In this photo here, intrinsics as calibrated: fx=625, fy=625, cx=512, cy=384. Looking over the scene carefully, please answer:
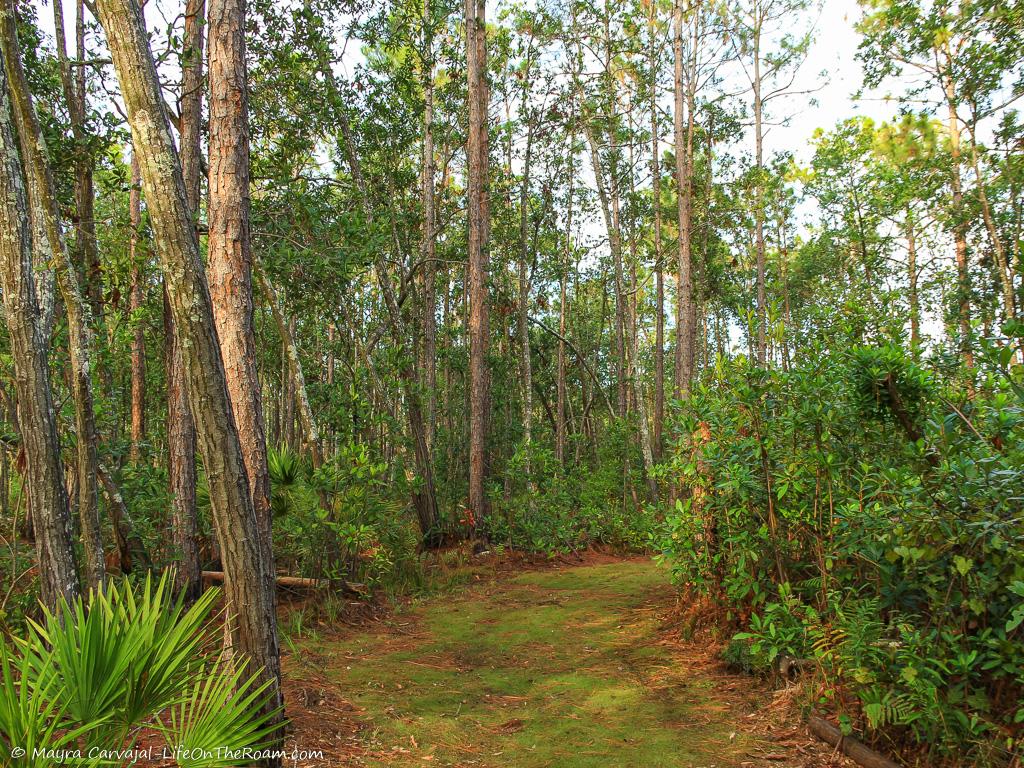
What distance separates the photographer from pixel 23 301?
13.3 ft

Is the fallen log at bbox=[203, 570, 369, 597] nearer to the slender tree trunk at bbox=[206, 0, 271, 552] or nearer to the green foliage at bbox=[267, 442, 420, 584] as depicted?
the green foliage at bbox=[267, 442, 420, 584]

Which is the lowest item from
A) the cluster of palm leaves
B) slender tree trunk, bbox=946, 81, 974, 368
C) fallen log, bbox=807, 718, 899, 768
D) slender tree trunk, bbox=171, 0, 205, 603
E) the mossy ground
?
the mossy ground

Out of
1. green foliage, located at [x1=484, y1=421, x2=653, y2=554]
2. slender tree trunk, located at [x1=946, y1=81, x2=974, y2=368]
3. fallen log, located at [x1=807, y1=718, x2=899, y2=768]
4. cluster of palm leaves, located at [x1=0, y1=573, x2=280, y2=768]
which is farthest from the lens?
slender tree trunk, located at [x1=946, y1=81, x2=974, y2=368]

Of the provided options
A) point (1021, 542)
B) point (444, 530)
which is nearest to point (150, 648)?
point (1021, 542)

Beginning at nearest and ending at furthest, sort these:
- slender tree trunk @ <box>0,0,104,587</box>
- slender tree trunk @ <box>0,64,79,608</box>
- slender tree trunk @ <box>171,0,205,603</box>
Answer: slender tree trunk @ <box>0,64,79,608</box> → slender tree trunk @ <box>0,0,104,587</box> → slender tree trunk @ <box>171,0,205,603</box>

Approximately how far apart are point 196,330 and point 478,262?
8006 mm

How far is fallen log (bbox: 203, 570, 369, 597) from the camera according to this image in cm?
679

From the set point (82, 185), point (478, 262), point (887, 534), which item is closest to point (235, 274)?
point (887, 534)

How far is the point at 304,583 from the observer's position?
6.88 m

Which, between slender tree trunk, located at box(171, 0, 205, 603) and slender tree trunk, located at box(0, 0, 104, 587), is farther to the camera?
slender tree trunk, located at box(171, 0, 205, 603)

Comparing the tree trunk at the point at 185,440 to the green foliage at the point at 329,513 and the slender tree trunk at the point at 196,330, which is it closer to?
the green foliage at the point at 329,513

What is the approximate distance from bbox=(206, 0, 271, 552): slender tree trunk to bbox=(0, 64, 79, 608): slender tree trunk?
4.44ft

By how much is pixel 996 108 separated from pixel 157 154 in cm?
1698

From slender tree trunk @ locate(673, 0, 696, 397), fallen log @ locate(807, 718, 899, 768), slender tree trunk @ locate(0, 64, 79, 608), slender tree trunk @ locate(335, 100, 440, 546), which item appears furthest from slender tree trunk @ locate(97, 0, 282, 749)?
slender tree trunk @ locate(673, 0, 696, 397)
